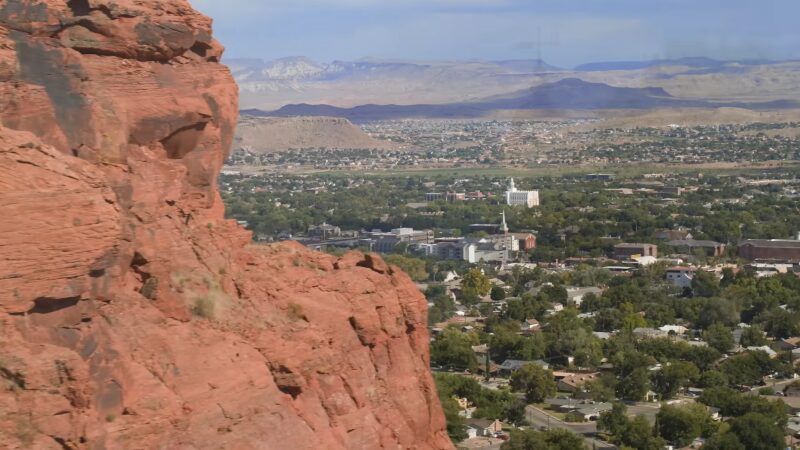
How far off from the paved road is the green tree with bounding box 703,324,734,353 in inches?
685

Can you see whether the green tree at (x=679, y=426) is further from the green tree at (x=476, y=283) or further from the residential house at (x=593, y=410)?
the green tree at (x=476, y=283)

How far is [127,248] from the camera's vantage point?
19.5 m

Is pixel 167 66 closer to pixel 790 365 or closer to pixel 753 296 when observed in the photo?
pixel 790 365

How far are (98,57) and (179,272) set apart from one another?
286 cm

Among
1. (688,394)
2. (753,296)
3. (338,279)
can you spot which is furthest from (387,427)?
(753,296)

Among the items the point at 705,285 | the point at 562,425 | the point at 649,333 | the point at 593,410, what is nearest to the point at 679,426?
the point at 562,425

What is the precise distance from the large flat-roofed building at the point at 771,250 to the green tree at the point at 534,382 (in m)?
57.3

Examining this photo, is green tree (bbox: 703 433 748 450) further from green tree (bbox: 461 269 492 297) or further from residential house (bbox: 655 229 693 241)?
residential house (bbox: 655 229 693 241)

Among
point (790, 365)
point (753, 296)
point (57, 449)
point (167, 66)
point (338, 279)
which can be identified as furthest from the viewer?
point (753, 296)

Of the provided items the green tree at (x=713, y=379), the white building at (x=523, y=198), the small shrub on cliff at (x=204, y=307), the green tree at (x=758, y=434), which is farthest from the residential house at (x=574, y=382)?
the white building at (x=523, y=198)

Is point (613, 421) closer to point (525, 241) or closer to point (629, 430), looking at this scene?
point (629, 430)

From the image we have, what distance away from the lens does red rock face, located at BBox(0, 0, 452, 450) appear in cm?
1753

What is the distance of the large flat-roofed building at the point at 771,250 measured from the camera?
398 feet

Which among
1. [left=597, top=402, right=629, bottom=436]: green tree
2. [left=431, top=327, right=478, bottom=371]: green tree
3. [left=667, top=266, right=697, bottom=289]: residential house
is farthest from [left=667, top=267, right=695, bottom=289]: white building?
[left=597, top=402, right=629, bottom=436]: green tree
